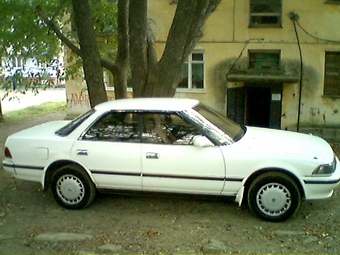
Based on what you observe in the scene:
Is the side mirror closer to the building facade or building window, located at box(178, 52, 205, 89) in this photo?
the building facade

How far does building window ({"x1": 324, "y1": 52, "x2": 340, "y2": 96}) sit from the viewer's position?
1188 cm

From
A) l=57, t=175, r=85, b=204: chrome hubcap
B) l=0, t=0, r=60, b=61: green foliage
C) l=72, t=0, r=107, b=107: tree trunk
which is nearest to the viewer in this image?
l=57, t=175, r=85, b=204: chrome hubcap

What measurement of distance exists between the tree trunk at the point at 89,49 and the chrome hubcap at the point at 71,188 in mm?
2042

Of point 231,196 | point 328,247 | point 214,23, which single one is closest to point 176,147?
point 231,196

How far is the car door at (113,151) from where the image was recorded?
4.77 meters

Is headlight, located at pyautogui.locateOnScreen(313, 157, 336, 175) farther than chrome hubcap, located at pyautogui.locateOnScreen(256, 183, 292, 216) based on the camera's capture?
No

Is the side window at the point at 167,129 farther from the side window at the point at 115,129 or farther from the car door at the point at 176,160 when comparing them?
the side window at the point at 115,129

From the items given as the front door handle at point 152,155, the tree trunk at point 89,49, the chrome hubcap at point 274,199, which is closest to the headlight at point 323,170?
the chrome hubcap at point 274,199

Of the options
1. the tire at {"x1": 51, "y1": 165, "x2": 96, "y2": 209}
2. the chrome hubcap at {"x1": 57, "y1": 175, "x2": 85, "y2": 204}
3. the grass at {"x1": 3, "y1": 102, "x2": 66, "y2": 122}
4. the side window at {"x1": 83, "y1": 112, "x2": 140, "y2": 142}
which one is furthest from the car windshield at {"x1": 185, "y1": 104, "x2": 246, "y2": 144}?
the grass at {"x1": 3, "y1": 102, "x2": 66, "y2": 122}

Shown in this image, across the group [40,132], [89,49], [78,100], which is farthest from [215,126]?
[78,100]

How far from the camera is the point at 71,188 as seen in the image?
5.00m

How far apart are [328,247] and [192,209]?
1.82 meters

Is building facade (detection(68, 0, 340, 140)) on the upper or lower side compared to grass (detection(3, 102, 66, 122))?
upper

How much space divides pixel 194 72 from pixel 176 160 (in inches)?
323
